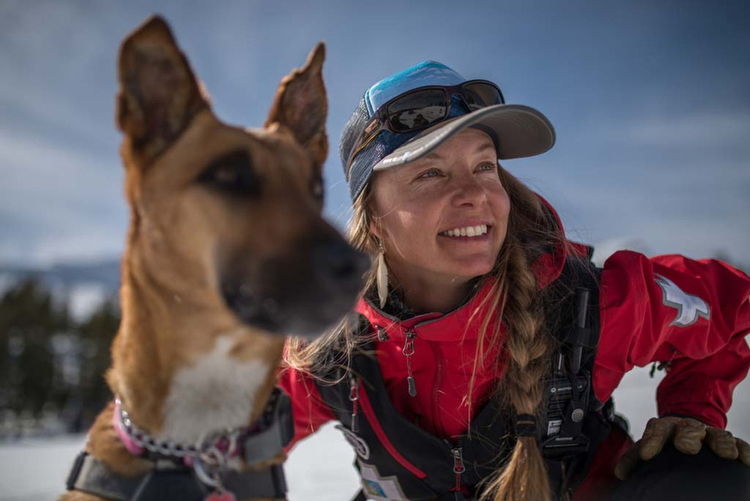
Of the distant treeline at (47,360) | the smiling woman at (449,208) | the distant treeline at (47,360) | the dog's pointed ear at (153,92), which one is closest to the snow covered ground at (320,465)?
the smiling woman at (449,208)

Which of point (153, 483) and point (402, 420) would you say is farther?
point (402, 420)

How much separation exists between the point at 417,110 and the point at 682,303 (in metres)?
2.00

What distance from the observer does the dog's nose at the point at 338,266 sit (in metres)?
1.49

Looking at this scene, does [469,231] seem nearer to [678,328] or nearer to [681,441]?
[678,328]

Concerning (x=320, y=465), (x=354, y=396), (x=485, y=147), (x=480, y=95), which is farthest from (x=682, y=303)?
(x=320, y=465)

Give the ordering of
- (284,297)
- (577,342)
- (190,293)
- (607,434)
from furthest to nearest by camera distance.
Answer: (607,434)
(577,342)
(190,293)
(284,297)

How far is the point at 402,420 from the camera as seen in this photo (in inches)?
111

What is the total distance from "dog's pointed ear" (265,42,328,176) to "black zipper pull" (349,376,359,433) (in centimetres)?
137

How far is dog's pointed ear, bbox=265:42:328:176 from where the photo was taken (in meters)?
2.14

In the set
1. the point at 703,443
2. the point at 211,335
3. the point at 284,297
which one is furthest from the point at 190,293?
the point at 703,443

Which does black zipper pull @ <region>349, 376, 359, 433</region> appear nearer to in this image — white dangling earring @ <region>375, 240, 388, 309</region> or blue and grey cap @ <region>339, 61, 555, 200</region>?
white dangling earring @ <region>375, 240, 388, 309</region>

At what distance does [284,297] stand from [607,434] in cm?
265

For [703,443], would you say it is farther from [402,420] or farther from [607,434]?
[402,420]

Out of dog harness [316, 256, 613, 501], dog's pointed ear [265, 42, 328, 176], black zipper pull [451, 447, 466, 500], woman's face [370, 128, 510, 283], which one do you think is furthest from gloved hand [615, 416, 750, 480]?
dog's pointed ear [265, 42, 328, 176]
